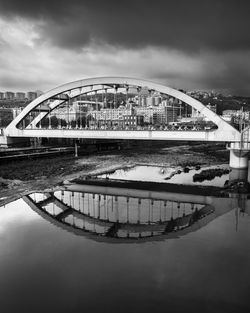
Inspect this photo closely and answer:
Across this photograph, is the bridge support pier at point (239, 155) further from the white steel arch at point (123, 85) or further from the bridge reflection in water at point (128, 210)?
the bridge reflection in water at point (128, 210)

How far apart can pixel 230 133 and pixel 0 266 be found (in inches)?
1073

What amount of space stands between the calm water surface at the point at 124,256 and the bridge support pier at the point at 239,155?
11763 mm

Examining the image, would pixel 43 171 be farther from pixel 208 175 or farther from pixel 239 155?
pixel 239 155

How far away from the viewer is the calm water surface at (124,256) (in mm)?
9531

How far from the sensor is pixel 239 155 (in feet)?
107

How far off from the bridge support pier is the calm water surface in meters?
11.8

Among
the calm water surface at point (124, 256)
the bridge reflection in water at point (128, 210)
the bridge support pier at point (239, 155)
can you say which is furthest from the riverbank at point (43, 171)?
the bridge support pier at point (239, 155)

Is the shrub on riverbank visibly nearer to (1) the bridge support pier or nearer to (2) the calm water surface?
(1) the bridge support pier

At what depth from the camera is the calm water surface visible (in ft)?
31.3

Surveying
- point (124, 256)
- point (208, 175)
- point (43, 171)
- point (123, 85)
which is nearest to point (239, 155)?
point (208, 175)

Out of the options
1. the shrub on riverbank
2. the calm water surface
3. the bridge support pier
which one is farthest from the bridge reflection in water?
the bridge support pier

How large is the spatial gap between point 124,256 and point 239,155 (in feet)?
79.8

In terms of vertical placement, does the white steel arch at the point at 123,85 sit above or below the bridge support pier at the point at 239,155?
above

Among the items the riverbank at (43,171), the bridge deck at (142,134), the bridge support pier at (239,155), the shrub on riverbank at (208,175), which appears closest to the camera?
the riverbank at (43,171)
